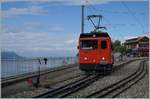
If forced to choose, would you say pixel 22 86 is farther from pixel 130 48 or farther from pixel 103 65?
pixel 130 48

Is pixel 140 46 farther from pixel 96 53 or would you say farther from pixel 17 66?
pixel 17 66

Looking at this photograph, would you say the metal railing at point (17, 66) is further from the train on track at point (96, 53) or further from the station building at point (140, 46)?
the station building at point (140, 46)

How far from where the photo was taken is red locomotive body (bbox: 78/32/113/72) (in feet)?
96.1

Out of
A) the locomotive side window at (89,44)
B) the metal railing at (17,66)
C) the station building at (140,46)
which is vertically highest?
the station building at (140,46)

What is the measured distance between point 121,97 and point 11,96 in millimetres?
4540

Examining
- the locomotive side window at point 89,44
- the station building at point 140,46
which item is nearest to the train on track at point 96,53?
the locomotive side window at point 89,44

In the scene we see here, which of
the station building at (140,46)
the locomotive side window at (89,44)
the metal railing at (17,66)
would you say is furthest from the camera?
the station building at (140,46)

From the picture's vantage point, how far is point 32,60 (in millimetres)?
29266

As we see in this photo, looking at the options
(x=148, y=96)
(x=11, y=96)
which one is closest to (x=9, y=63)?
(x=11, y=96)

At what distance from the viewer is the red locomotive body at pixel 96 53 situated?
29297 mm

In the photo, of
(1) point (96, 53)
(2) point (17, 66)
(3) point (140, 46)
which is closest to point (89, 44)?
(1) point (96, 53)

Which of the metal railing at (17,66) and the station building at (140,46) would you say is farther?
the station building at (140,46)

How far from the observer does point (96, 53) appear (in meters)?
29.4

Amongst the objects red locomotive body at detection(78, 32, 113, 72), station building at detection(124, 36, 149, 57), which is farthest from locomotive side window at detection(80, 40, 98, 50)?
station building at detection(124, 36, 149, 57)
